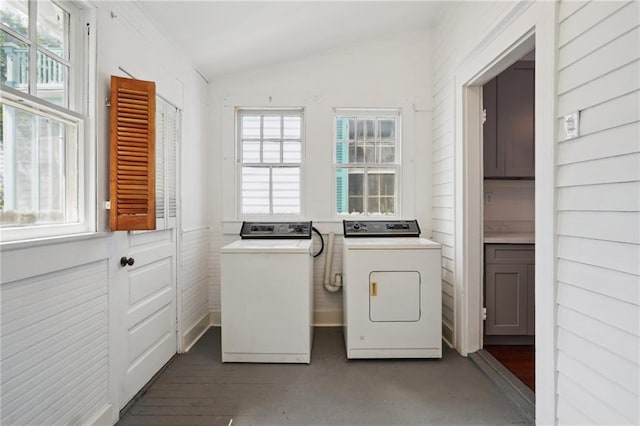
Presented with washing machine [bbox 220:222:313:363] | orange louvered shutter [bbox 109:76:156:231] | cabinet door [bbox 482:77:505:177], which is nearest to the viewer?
orange louvered shutter [bbox 109:76:156:231]

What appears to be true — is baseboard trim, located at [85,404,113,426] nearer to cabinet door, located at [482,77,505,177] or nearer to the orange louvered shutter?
the orange louvered shutter

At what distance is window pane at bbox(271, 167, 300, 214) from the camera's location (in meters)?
3.37

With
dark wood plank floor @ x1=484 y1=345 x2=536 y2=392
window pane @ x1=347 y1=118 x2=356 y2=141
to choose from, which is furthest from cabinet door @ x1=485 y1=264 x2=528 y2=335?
window pane @ x1=347 y1=118 x2=356 y2=141

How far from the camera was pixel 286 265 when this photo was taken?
244 cm

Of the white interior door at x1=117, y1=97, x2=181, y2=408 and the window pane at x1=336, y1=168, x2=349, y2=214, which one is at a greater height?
the window pane at x1=336, y1=168, x2=349, y2=214

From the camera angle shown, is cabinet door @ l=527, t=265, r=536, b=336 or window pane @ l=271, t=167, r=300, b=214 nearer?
cabinet door @ l=527, t=265, r=536, b=336

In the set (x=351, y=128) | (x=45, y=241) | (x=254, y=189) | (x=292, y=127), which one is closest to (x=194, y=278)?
(x=254, y=189)

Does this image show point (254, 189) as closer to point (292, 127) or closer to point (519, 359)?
point (292, 127)

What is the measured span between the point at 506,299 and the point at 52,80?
3.44 meters
